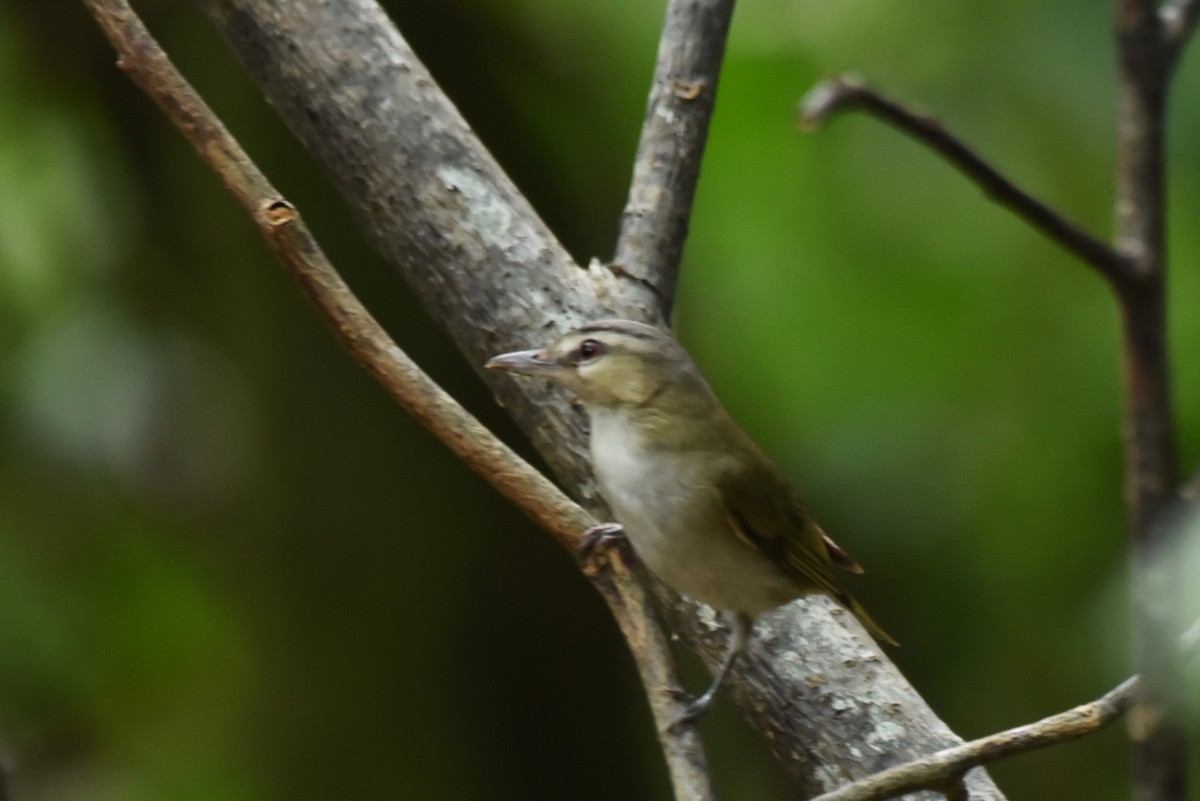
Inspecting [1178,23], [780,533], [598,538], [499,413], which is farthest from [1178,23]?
[499,413]

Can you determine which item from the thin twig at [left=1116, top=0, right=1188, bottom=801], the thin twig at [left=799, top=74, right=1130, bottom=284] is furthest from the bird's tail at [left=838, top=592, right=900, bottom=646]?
the thin twig at [left=1116, top=0, right=1188, bottom=801]

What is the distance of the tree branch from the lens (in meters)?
2.63

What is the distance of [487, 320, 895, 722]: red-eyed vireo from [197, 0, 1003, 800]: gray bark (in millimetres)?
93

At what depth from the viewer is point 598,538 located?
2184mm

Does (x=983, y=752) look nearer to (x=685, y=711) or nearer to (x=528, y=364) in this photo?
(x=685, y=711)

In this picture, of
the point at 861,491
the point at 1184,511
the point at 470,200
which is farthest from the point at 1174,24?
the point at 861,491

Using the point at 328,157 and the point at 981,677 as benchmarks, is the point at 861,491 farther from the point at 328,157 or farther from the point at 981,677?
the point at 328,157

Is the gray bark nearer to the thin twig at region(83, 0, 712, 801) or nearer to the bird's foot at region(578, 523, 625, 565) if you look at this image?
the bird's foot at region(578, 523, 625, 565)

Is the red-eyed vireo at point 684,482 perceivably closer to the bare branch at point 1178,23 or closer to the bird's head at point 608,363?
the bird's head at point 608,363

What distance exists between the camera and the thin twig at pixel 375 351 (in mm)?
1879

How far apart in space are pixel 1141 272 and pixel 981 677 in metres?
3.70

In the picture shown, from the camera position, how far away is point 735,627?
2334mm

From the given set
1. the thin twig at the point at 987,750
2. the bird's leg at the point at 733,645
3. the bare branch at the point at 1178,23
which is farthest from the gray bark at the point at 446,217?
the bare branch at the point at 1178,23

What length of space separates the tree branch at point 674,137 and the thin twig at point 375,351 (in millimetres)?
725
